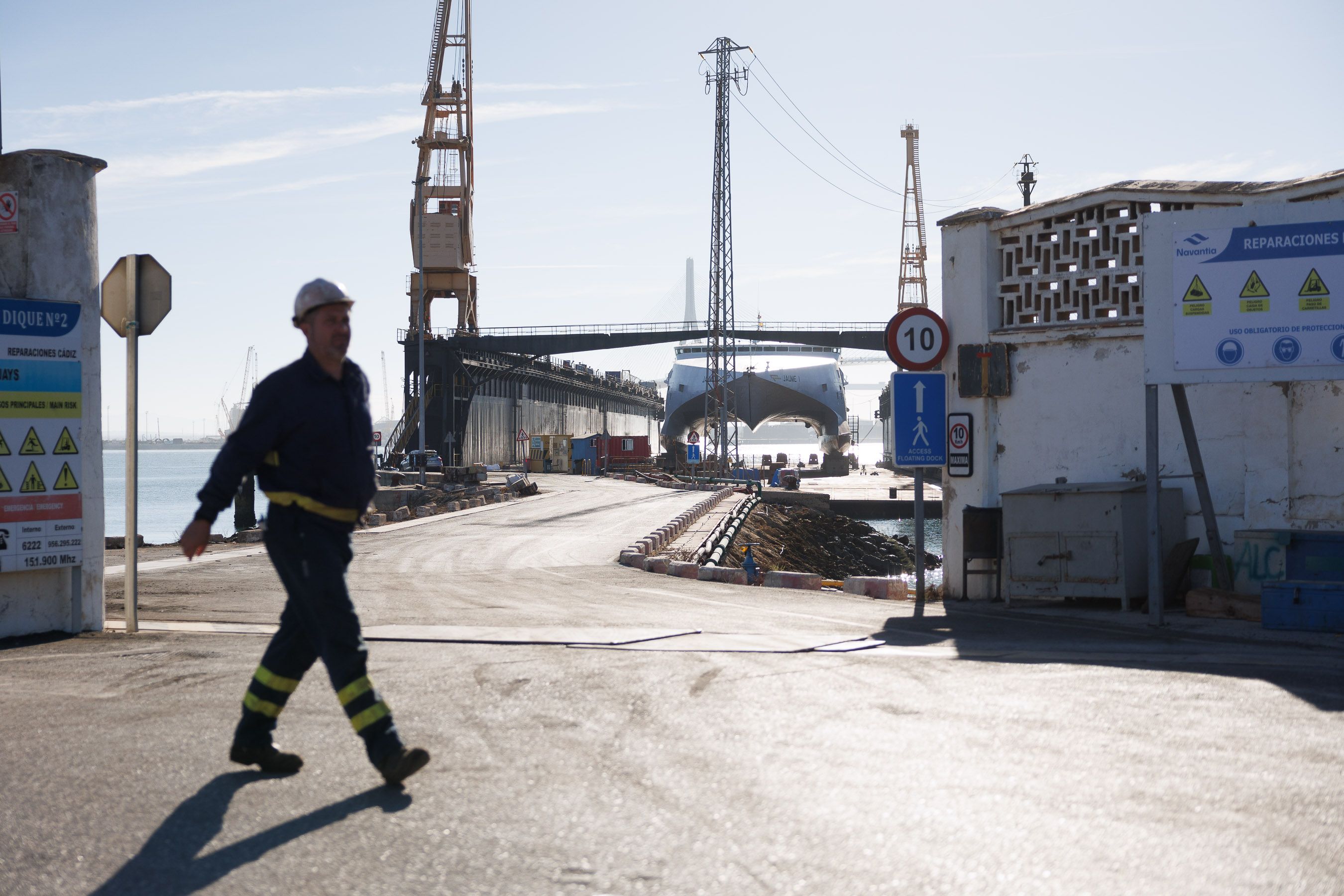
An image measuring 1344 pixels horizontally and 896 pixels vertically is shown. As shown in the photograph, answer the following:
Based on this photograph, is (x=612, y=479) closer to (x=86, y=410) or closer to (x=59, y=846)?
(x=86, y=410)

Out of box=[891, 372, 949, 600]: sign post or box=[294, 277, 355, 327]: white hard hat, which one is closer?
box=[294, 277, 355, 327]: white hard hat

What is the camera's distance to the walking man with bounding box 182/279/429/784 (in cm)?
430

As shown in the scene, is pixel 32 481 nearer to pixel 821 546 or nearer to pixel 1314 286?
pixel 1314 286

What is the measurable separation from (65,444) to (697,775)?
633 cm

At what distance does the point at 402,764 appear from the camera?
4188 millimetres

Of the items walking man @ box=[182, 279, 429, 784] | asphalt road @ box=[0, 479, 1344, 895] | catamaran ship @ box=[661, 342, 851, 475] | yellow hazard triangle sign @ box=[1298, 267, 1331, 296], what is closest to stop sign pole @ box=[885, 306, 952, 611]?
yellow hazard triangle sign @ box=[1298, 267, 1331, 296]

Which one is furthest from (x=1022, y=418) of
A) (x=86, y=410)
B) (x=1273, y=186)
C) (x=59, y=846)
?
(x=59, y=846)

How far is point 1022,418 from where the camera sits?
12.1 metres

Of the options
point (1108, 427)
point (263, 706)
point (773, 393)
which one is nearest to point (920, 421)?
point (1108, 427)

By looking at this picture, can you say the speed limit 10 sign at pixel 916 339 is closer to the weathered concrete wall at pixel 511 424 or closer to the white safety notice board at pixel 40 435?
the white safety notice board at pixel 40 435

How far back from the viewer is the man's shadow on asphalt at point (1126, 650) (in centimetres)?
688

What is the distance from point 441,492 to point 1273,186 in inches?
1361

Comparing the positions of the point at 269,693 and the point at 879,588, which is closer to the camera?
the point at 269,693

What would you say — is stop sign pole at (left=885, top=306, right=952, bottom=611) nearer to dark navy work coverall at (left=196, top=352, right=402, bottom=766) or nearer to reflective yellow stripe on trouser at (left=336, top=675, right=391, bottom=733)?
dark navy work coverall at (left=196, top=352, right=402, bottom=766)
